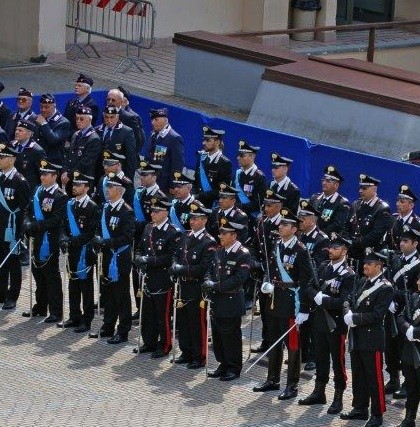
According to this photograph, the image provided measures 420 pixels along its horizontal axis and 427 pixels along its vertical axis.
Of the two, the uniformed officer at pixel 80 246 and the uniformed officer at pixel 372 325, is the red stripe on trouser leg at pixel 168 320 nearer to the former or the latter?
the uniformed officer at pixel 80 246

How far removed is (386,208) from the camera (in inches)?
693

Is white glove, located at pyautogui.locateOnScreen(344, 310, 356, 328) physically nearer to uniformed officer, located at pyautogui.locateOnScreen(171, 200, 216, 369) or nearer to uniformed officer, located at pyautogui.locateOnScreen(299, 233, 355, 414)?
uniformed officer, located at pyautogui.locateOnScreen(299, 233, 355, 414)

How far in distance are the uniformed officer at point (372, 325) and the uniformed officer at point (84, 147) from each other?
220 inches

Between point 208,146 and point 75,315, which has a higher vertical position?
point 208,146

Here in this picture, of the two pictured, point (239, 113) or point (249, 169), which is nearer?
point (249, 169)

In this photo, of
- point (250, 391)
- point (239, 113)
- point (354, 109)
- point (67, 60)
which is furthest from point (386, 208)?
point (67, 60)

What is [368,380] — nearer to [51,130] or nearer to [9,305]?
[9,305]

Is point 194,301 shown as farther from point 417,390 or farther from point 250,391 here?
point 417,390

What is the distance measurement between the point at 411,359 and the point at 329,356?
1.03m

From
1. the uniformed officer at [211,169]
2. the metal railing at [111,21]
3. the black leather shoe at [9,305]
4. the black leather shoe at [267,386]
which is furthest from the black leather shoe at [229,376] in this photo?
the metal railing at [111,21]

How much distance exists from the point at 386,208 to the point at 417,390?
316cm

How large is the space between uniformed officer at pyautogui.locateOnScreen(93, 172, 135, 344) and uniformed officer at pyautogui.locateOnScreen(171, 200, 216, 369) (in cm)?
76

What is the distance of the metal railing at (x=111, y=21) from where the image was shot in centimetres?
2830

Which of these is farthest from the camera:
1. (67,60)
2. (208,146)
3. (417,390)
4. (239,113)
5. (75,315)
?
(67,60)
